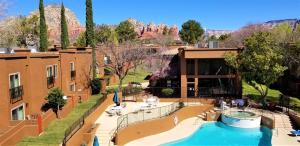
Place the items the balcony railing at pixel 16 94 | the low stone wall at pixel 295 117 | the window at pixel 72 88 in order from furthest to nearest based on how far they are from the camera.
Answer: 1. the window at pixel 72 88
2. the low stone wall at pixel 295 117
3. the balcony railing at pixel 16 94

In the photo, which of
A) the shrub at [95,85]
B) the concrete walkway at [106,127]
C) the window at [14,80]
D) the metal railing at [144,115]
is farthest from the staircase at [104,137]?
the shrub at [95,85]

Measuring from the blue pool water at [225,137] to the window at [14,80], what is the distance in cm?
1194

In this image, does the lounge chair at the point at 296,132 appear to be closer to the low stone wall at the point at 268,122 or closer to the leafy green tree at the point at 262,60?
the low stone wall at the point at 268,122

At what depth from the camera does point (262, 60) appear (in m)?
28.6

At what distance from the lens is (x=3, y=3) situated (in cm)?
2538

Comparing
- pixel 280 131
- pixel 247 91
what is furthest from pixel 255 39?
pixel 247 91

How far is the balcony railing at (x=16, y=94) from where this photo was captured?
21.9 m

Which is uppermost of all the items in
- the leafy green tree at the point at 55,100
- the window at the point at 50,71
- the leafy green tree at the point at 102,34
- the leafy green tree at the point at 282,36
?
the leafy green tree at the point at 102,34

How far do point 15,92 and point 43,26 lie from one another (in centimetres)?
2575

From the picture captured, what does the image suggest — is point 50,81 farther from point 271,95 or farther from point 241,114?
point 271,95

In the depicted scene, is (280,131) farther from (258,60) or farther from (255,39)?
(255,39)

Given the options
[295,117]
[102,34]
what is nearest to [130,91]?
[295,117]

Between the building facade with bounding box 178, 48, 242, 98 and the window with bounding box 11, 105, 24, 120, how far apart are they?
1700 cm

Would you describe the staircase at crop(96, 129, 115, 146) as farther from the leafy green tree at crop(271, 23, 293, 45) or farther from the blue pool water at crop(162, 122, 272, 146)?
the leafy green tree at crop(271, 23, 293, 45)
